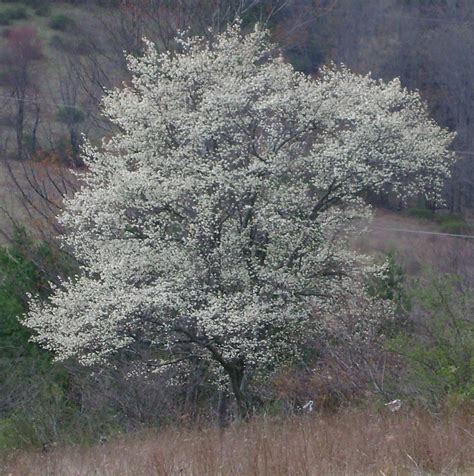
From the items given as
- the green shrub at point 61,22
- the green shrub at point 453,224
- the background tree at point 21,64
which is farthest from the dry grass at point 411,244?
the green shrub at point 61,22

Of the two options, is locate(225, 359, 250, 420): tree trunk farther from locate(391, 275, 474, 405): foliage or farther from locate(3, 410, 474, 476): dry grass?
locate(3, 410, 474, 476): dry grass

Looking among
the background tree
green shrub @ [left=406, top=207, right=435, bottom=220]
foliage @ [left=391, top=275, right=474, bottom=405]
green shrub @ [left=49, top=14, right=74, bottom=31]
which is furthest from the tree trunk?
green shrub @ [left=49, top=14, right=74, bottom=31]

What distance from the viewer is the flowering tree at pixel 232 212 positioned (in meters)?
15.4

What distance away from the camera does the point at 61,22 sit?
134 feet

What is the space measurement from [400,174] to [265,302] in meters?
3.42

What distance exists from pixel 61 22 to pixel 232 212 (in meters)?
27.8

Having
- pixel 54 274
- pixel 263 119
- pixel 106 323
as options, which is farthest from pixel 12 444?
pixel 54 274

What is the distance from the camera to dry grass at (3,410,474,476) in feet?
18.0

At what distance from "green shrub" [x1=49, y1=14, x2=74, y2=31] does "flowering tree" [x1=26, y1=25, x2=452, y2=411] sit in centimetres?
2492

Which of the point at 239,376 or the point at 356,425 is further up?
the point at 356,425

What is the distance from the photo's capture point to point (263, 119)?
15898 millimetres

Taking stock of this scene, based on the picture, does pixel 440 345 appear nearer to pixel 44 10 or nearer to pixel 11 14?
Answer: pixel 44 10

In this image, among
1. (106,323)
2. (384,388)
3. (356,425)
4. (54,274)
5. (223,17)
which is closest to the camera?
(356,425)

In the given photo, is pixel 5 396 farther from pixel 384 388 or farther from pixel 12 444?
pixel 384 388
